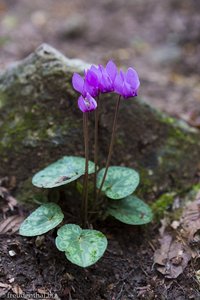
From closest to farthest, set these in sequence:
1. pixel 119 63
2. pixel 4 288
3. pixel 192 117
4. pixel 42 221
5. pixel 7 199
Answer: pixel 4 288
pixel 42 221
pixel 7 199
pixel 192 117
pixel 119 63

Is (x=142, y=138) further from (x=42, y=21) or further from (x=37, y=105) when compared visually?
(x=42, y=21)

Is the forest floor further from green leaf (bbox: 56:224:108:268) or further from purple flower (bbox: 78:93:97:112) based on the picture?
purple flower (bbox: 78:93:97:112)

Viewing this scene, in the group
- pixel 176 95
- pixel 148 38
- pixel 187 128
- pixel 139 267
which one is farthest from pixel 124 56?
Result: pixel 139 267

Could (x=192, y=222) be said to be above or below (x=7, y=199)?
below

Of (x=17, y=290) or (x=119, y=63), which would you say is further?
(x=119, y=63)

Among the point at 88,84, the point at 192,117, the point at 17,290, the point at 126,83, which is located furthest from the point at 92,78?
the point at 192,117

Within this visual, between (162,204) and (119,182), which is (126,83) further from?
(162,204)
